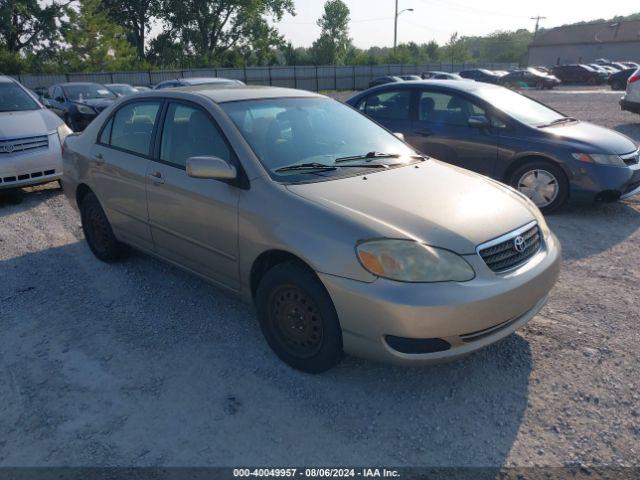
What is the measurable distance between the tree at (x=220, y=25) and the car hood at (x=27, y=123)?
1703 inches

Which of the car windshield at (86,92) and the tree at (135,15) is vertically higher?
the tree at (135,15)

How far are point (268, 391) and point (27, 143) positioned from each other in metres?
5.92

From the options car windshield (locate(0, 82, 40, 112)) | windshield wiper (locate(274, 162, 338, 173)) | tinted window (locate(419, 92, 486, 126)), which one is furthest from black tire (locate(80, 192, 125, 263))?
tinted window (locate(419, 92, 486, 126))

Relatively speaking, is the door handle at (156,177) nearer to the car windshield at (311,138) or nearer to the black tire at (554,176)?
the car windshield at (311,138)

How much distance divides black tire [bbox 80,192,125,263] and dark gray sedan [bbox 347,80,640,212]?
403 cm

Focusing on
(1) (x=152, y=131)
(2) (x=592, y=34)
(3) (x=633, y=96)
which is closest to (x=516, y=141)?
(1) (x=152, y=131)

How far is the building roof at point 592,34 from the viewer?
6300cm

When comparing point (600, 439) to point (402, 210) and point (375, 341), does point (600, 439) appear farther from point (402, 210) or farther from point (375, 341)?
point (402, 210)

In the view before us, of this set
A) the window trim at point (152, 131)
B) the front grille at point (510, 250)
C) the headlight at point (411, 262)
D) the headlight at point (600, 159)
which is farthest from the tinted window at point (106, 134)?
the headlight at point (600, 159)

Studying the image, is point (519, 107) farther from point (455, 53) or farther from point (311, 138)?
point (455, 53)

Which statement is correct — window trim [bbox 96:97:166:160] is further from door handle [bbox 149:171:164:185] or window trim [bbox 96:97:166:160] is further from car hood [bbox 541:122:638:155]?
car hood [bbox 541:122:638:155]

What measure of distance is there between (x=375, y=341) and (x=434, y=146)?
15.0 feet

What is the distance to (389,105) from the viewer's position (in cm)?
723

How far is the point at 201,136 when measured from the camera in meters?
3.65
